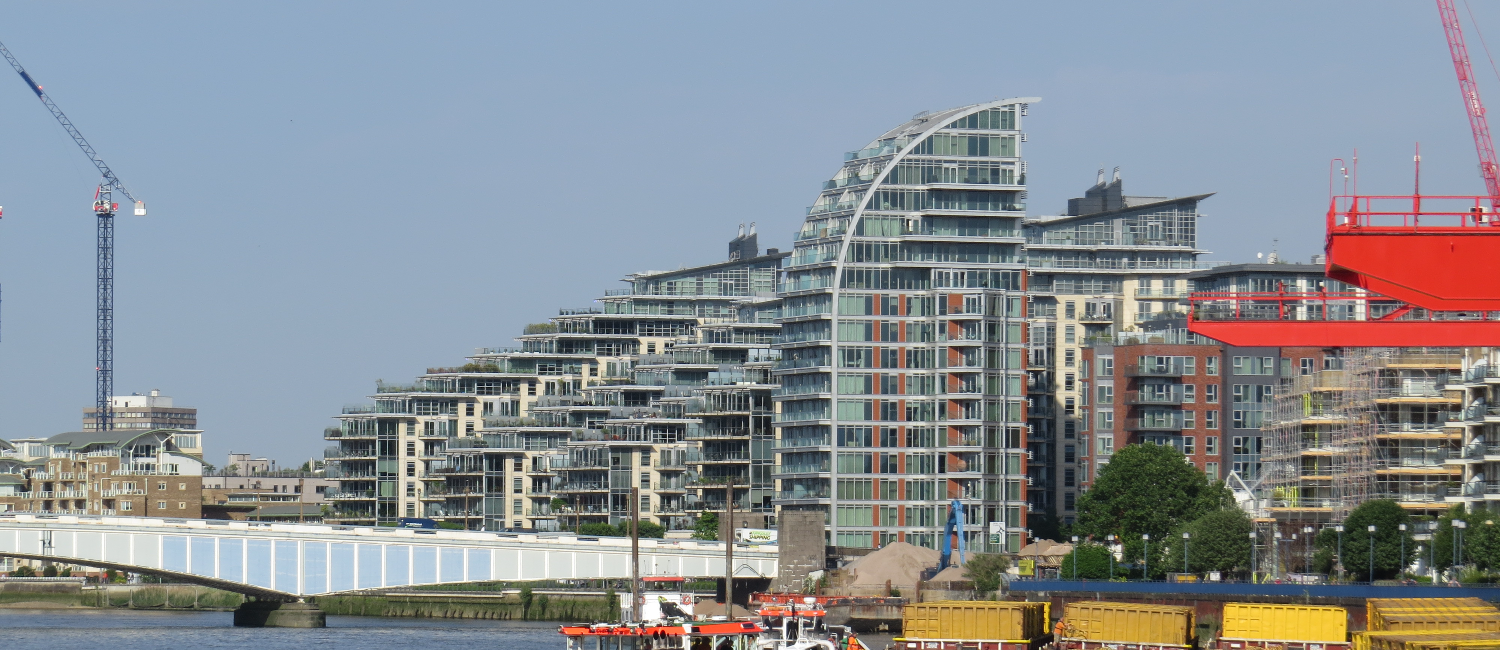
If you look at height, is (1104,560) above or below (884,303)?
below

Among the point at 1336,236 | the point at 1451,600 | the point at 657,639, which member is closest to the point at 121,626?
the point at 657,639

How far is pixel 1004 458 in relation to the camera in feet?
547

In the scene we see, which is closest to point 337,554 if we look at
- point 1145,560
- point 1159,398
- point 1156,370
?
point 1145,560

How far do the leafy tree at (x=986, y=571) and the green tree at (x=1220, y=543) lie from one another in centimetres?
1151

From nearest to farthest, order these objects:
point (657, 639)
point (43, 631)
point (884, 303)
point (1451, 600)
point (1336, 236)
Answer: point (1336, 236), point (657, 639), point (1451, 600), point (43, 631), point (884, 303)

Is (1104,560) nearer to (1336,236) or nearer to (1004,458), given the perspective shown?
(1004,458)

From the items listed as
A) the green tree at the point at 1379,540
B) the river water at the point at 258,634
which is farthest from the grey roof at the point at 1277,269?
the river water at the point at 258,634

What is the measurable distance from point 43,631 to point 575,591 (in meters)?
44.2

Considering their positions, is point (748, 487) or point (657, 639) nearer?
point (657, 639)

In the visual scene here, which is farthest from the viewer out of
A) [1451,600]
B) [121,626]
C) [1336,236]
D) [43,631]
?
[121,626]

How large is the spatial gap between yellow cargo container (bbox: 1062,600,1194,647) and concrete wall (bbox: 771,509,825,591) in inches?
2638

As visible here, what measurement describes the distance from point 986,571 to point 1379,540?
Result: 24.8 meters

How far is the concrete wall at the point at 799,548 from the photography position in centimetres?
15150

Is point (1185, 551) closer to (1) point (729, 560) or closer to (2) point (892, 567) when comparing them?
(2) point (892, 567)
